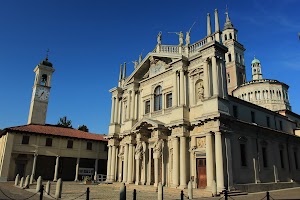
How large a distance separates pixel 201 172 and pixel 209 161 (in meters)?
2.04

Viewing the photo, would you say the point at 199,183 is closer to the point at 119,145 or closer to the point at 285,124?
the point at 119,145

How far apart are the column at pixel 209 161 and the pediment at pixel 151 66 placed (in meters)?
9.37

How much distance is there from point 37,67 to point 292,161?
151ft

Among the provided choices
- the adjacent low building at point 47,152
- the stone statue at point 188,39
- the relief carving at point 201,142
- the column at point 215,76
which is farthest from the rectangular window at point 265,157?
the adjacent low building at point 47,152

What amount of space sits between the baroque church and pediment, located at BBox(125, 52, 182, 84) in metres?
0.11

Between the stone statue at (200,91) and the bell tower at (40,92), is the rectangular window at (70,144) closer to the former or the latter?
the bell tower at (40,92)

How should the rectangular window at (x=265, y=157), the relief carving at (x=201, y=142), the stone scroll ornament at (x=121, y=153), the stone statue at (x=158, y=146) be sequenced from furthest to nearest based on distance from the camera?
the stone scroll ornament at (x=121, y=153) < the rectangular window at (x=265, y=157) < the stone statue at (x=158, y=146) < the relief carving at (x=201, y=142)

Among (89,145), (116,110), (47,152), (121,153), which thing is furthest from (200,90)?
(47,152)

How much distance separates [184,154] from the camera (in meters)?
22.2

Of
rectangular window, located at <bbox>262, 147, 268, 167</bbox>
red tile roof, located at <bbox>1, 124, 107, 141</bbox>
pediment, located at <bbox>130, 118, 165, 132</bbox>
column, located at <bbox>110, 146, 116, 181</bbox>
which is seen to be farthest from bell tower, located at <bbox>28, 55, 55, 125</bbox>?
rectangular window, located at <bbox>262, 147, 268, 167</bbox>

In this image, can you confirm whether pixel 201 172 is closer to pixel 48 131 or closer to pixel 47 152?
pixel 47 152

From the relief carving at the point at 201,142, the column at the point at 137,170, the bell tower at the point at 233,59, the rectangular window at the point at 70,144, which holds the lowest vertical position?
the column at the point at 137,170

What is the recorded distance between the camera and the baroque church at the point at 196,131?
20.2 meters

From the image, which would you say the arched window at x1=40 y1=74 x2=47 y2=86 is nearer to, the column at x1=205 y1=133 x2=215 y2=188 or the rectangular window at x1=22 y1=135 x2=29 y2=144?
the rectangular window at x1=22 y1=135 x2=29 y2=144
